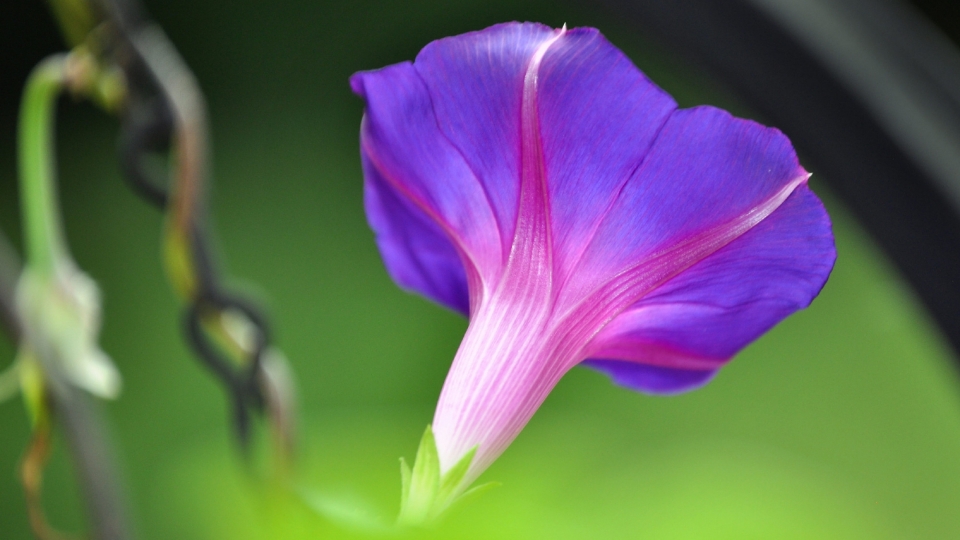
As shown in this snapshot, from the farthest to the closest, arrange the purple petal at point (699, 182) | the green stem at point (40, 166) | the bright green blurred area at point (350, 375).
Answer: the bright green blurred area at point (350, 375) → the green stem at point (40, 166) → the purple petal at point (699, 182)

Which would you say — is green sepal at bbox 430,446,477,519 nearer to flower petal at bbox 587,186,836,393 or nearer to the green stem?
flower petal at bbox 587,186,836,393

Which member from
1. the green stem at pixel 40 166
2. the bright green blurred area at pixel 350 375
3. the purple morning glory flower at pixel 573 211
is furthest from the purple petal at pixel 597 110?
the bright green blurred area at pixel 350 375

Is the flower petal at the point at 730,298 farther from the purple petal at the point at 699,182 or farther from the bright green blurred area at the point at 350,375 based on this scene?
the bright green blurred area at the point at 350,375

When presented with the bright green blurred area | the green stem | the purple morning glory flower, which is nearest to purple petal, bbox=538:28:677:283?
the purple morning glory flower

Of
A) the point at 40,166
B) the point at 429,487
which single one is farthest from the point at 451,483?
the point at 40,166

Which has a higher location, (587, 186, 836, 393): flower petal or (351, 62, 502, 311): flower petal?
(351, 62, 502, 311): flower petal

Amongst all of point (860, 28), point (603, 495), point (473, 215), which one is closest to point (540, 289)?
point (473, 215)
